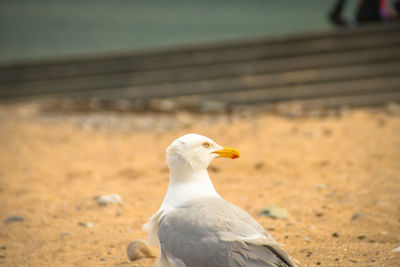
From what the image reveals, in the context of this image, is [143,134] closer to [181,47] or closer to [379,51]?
[181,47]

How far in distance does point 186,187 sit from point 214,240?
47 cm

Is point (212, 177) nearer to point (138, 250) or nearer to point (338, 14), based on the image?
point (138, 250)

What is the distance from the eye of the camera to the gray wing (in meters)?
1.92

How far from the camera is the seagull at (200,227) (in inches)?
76.1

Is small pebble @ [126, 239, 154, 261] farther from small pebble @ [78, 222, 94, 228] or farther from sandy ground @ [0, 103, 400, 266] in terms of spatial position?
small pebble @ [78, 222, 94, 228]

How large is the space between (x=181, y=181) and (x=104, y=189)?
1.97m

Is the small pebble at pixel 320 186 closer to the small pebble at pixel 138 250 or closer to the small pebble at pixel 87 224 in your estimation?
the small pebble at pixel 138 250

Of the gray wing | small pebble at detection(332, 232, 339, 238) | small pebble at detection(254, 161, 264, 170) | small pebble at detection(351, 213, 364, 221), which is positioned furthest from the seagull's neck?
small pebble at detection(254, 161, 264, 170)

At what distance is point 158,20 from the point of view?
374 inches

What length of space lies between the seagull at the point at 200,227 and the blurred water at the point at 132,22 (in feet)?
22.4

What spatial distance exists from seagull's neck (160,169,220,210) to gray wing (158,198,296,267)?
Result: 14 cm

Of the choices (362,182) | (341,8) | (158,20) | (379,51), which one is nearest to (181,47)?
(158,20)

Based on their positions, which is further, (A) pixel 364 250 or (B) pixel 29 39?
(B) pixel 29 39

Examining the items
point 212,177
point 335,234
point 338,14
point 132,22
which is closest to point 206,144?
point 335,234
